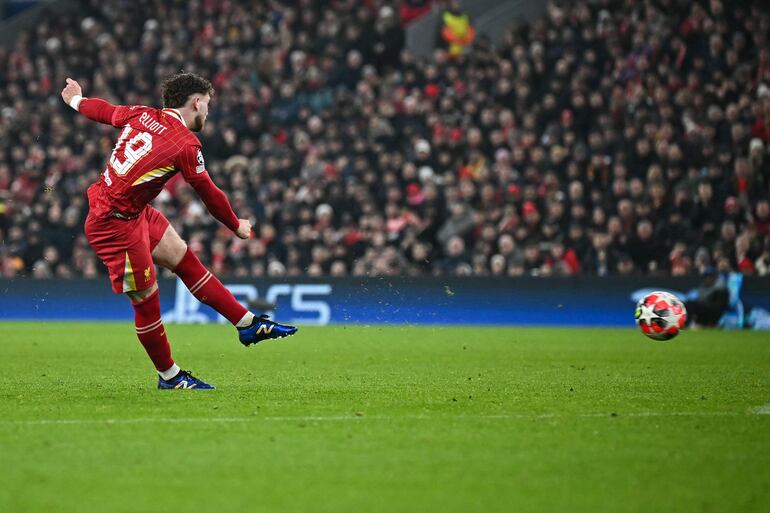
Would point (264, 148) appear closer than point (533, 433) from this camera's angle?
No

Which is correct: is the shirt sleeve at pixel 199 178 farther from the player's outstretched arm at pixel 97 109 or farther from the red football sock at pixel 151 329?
the red football sock at pixel 151 329

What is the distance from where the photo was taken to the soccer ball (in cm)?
1324

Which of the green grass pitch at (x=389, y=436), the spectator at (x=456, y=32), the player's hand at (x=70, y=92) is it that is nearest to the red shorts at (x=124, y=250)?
the green grass pitch at (x=389, y=436)

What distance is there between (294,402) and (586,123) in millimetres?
14352

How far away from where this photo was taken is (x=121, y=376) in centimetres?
1081

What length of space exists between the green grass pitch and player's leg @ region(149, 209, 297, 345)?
51cm

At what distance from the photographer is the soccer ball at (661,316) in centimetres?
1324

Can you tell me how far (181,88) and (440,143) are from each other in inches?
537

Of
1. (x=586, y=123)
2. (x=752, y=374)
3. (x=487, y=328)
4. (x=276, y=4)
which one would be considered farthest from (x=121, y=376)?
(x=276, y=4)

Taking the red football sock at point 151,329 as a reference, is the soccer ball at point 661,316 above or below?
below

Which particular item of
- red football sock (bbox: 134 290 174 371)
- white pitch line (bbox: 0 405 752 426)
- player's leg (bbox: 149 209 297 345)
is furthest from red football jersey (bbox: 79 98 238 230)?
white pitch line (bbox: 0 405 752 426)

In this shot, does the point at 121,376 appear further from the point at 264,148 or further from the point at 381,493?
the point at 264,148

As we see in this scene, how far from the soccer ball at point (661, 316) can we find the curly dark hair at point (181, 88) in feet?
20.3

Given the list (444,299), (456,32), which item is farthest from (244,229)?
(456,32)
